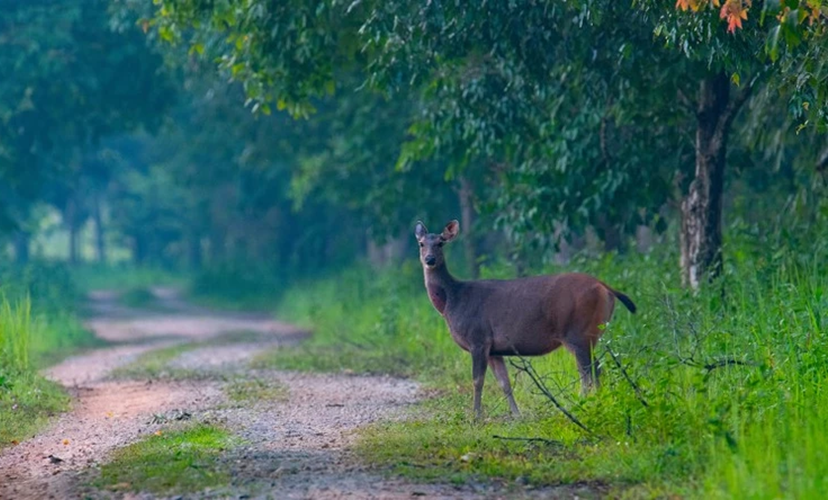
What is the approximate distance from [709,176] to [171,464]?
7315mm

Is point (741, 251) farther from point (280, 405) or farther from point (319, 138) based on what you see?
point (319, 138)

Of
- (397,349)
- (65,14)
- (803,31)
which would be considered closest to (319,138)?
(65,14)

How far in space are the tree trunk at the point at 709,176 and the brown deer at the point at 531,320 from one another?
3005 mm

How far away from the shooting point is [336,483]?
8336 millimetres

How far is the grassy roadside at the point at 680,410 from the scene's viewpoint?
7973mm

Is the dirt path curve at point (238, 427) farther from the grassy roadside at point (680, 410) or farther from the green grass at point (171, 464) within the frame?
the grassy roadside at point (680, 410)

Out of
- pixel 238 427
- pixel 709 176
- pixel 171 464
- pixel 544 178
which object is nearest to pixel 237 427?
pixel 238 427

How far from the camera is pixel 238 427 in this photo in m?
11.1

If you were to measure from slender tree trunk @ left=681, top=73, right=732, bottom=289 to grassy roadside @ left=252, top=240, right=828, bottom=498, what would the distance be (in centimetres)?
36

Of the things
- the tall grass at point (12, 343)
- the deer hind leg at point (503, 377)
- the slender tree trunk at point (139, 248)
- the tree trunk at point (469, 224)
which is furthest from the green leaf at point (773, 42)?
the slender tree trunk at point (139, 248)

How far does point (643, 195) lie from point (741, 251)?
135cm

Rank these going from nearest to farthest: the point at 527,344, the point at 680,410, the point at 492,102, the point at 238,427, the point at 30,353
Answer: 1. the point at 680,410
2. the point at 238,427
3. the point at 527,344
4. the point at 492,102
5. the point at 30,353

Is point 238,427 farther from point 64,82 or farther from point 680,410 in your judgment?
point 64,82

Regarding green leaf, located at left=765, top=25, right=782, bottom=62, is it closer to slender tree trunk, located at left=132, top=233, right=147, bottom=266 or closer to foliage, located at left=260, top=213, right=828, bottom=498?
foliage, located at left=260, top=213, right=828, bottom=498
